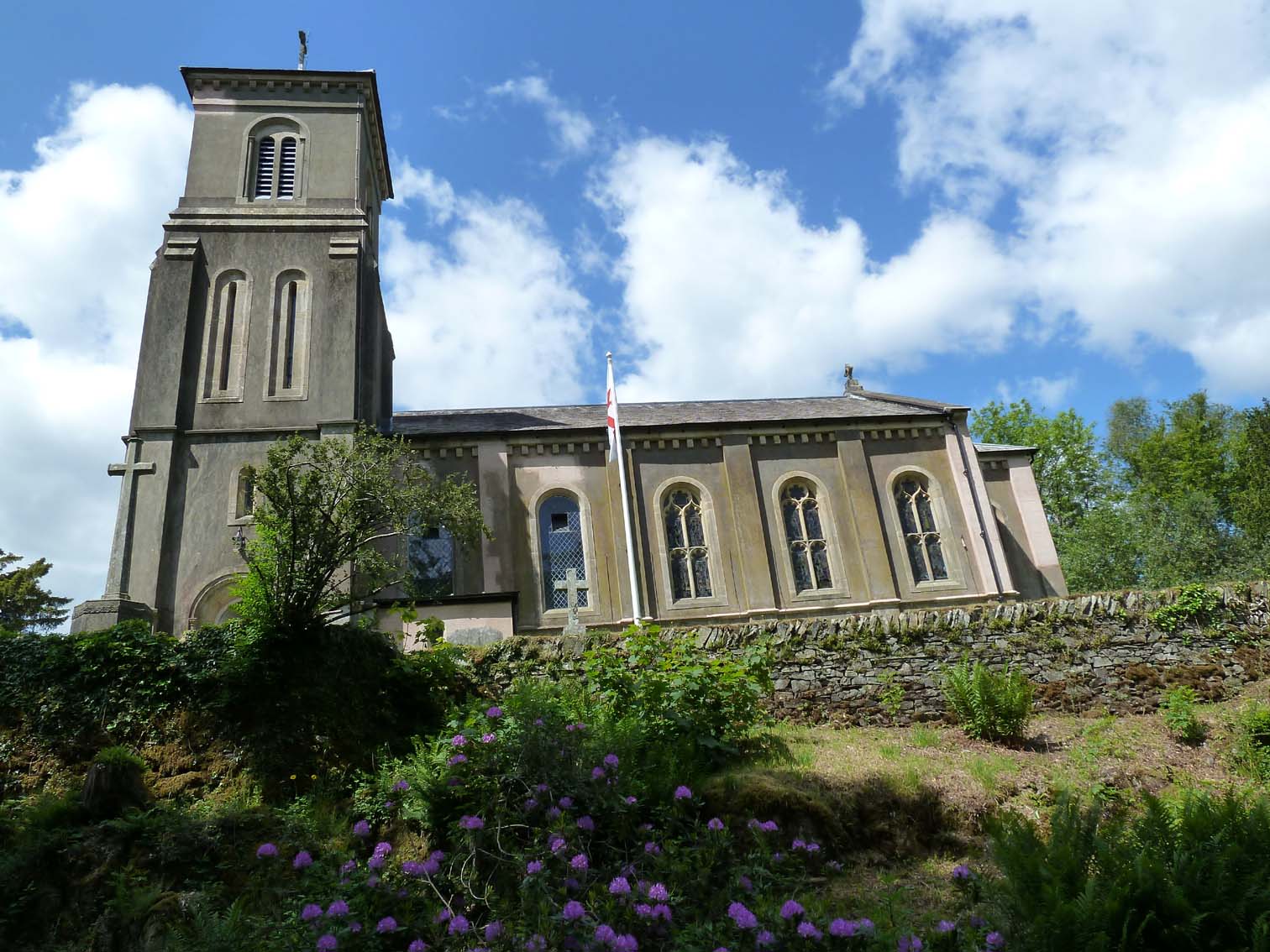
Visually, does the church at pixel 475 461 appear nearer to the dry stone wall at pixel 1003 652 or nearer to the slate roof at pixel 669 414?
the slate roof at pixel 669 414

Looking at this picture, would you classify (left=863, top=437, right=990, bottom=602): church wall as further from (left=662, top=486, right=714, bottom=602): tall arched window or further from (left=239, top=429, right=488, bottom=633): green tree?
(left=239, top=429, right=488, bottom=633): green tree

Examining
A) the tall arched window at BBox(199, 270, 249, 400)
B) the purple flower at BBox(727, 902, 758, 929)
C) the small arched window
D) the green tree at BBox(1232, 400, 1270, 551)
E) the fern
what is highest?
the tall arched window at BBox(199, 270, 249, 400)

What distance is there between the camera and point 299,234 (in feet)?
75.2

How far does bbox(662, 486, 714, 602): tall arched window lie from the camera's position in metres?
22.8

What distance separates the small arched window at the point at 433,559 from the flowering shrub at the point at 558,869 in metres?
13.1

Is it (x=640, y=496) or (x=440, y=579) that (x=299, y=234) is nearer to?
(x=440, y=579)

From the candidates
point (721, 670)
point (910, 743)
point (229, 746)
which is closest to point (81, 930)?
point (229, 746)

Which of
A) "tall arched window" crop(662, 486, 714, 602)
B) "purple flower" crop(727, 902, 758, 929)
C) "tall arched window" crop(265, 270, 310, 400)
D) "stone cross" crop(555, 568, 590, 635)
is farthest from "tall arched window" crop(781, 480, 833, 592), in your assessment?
"purple flower" crop(727, 902, 758, 929)

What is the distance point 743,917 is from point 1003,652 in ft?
30.7

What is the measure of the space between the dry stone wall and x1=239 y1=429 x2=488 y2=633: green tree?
8.79 ft

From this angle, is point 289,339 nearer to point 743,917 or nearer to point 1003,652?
point 1003,652

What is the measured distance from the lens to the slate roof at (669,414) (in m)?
24.1

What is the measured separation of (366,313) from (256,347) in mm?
3182

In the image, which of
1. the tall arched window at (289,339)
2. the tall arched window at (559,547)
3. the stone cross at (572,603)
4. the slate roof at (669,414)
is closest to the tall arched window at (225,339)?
the tall arched window at (289,339)
